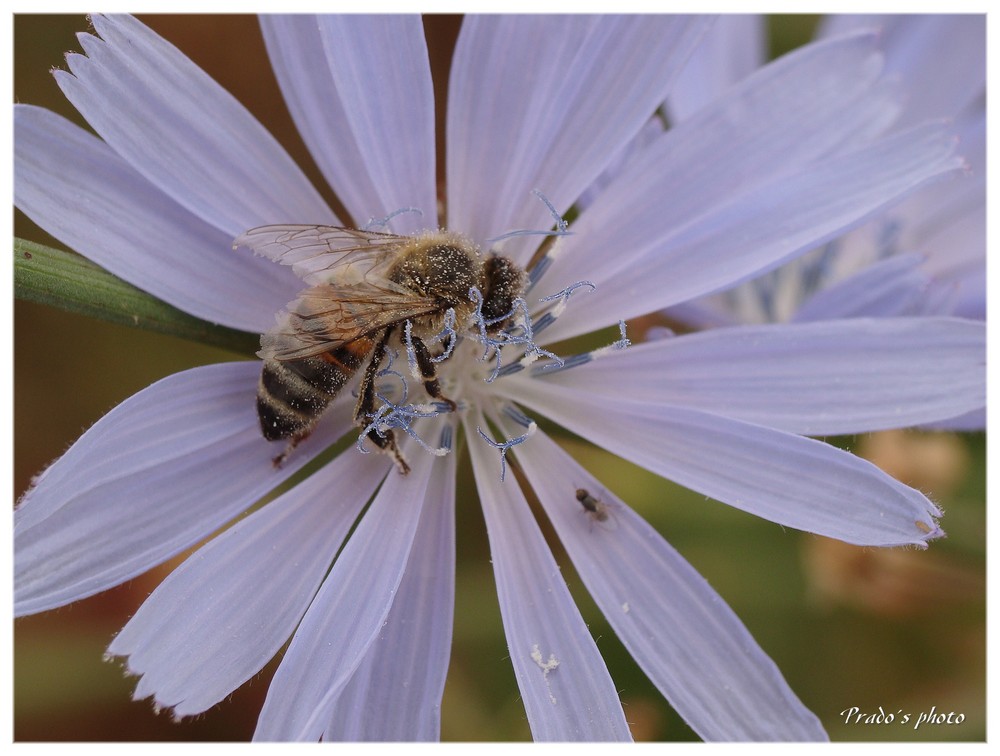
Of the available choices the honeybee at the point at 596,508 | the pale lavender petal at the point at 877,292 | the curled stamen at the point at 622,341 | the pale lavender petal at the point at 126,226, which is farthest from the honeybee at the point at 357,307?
the pale lavender petal at the point at 877,292

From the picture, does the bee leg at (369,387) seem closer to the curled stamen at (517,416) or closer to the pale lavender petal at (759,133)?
the curled stamen at (517,416)

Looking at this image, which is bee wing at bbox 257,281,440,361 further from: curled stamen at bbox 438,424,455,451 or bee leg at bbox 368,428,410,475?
curled stamen at bbox 438,424,455,451

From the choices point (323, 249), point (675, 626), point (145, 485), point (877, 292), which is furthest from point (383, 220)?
point (877, 292)

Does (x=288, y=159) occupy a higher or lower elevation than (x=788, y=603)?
higher

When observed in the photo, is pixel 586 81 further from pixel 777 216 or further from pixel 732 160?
pixel 777 216

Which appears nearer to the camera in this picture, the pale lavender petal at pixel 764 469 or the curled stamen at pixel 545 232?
the pale lavender petal at pixel 764 469

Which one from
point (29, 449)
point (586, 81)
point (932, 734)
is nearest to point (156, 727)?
point (29, 449)
